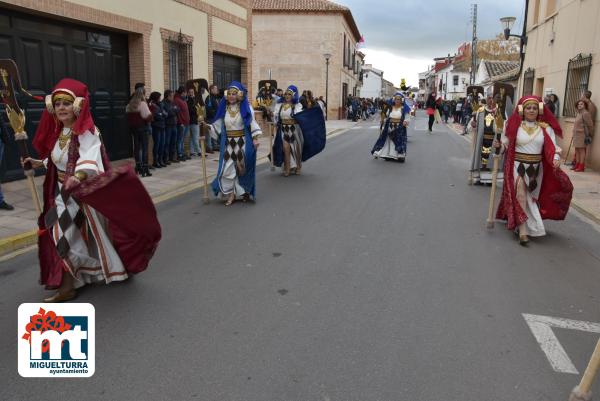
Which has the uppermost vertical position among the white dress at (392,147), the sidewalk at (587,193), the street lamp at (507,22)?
the street lamp at (507,22)

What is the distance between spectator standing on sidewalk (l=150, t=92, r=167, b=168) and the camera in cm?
1134

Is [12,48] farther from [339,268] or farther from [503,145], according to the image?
[503,145]

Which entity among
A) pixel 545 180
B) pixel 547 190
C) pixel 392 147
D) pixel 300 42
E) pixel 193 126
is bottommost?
pixel 392 147

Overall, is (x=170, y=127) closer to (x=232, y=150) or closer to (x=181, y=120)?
(x=181, y=120)

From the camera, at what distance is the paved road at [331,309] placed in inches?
128

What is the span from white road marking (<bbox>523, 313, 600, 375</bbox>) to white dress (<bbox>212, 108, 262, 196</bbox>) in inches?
Result: 205

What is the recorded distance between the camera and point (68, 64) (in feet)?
34.3

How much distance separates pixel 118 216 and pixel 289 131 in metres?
7.34

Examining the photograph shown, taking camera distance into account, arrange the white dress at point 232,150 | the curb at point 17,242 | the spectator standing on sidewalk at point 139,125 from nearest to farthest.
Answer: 1. the curb at point 17,242
2. the white dress at point 232,150
3. the spectator standing on sidewalk at point 139,125

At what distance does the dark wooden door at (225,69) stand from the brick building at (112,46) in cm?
10

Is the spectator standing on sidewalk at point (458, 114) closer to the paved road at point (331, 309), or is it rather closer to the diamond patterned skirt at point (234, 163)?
the paved road at point (331, 309)

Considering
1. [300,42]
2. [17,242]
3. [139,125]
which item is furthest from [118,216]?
[300,42]

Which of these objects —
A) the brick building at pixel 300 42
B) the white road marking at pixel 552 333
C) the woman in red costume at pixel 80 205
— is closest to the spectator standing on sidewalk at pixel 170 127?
the woman in red costume at pixel 80 205

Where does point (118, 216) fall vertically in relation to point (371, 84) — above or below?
below
